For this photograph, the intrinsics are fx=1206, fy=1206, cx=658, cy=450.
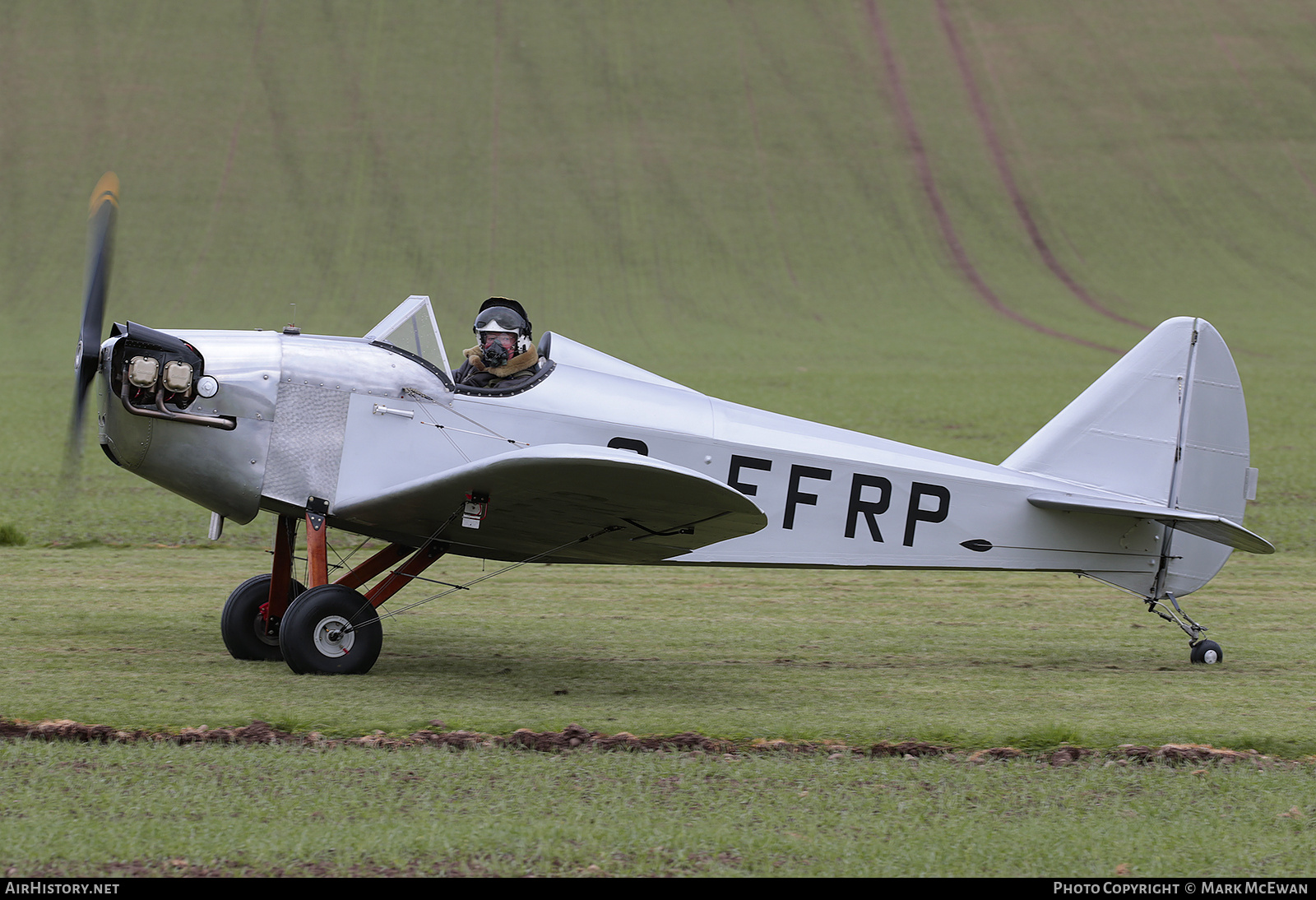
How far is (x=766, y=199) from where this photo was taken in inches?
1959

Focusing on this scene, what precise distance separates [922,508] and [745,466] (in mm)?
1342

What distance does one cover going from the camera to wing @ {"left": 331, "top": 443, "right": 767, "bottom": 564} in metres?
6.75

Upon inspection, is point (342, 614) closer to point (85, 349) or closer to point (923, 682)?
point (85, 349)

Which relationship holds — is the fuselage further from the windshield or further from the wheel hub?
the wheel hub

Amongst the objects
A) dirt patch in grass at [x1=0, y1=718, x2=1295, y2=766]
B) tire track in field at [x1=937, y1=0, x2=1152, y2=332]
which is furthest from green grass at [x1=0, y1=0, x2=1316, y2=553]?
dirt patch in grass at [x1=0, y1=718, x2=1295, y2=766]

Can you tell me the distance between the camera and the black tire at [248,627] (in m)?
8.27

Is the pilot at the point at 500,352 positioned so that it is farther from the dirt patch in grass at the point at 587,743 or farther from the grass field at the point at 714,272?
the dirt patch in grass at the point at 587,743

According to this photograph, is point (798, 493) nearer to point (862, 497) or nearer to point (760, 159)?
point (862, 497)

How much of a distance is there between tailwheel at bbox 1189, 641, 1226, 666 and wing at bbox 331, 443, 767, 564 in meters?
3.79

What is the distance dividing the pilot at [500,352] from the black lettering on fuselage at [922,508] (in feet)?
9.20
